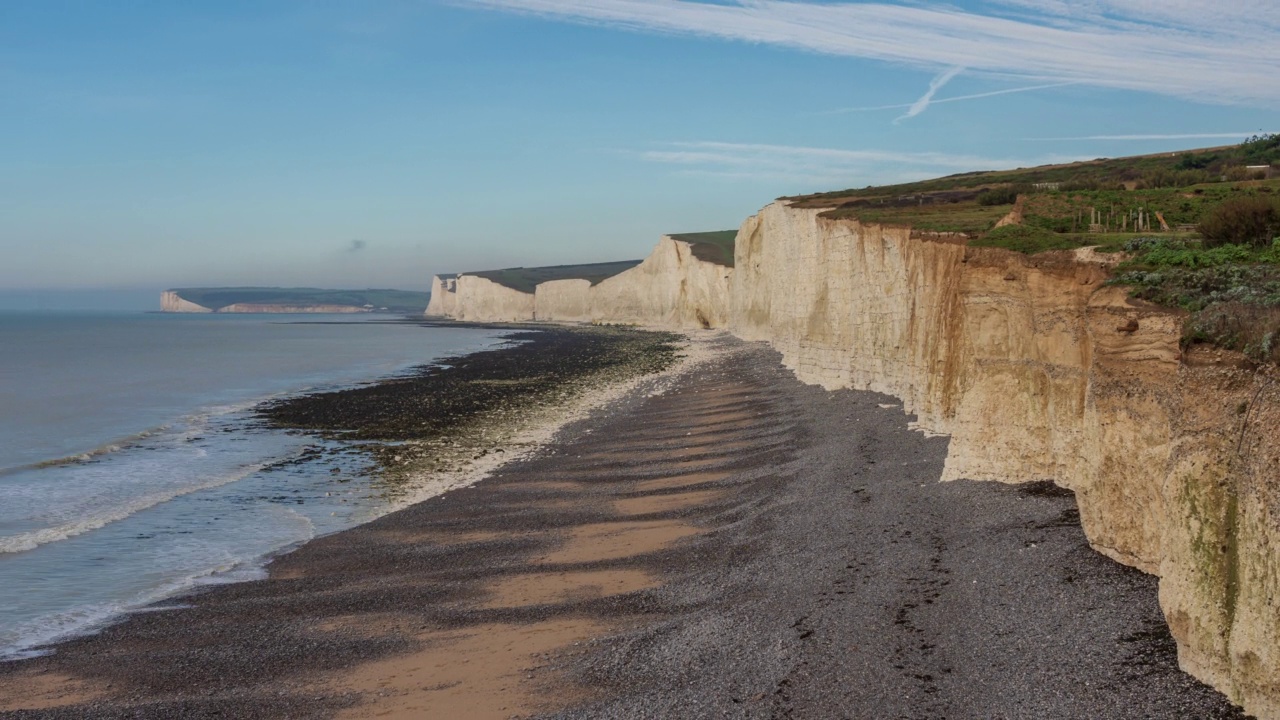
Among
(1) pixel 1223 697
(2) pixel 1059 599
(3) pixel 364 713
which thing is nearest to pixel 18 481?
(3) pixel 364 713

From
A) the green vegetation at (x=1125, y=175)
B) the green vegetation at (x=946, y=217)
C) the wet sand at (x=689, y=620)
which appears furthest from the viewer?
the green vegetation at (x=1125, y=175)

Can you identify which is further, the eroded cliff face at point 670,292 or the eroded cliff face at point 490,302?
the eroded cliff face at point 490,302

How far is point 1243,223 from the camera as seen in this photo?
40.4ft

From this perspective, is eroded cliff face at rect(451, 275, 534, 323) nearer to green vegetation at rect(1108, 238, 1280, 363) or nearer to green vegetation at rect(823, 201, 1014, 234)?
green vegetation at rect(823, 201, 1014, 234)

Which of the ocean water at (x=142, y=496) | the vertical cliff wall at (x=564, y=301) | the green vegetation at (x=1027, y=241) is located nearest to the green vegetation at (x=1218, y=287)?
the green vegetation at (x=1027, y=241)

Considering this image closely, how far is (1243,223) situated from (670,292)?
8278 centimetres

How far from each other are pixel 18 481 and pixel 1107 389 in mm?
22072

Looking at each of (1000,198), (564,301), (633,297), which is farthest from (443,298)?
(1000,198)

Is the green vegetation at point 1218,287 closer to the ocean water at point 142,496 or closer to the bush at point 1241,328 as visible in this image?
the bush at point 1241,328

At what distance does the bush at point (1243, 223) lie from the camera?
40.0 feet

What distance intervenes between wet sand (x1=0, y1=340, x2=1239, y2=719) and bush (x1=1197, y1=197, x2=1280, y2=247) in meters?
4.32

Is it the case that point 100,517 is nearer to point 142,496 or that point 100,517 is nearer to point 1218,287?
point 142,496

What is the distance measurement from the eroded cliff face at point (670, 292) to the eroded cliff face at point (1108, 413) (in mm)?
60940

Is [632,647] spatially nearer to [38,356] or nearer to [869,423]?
[869,423]
